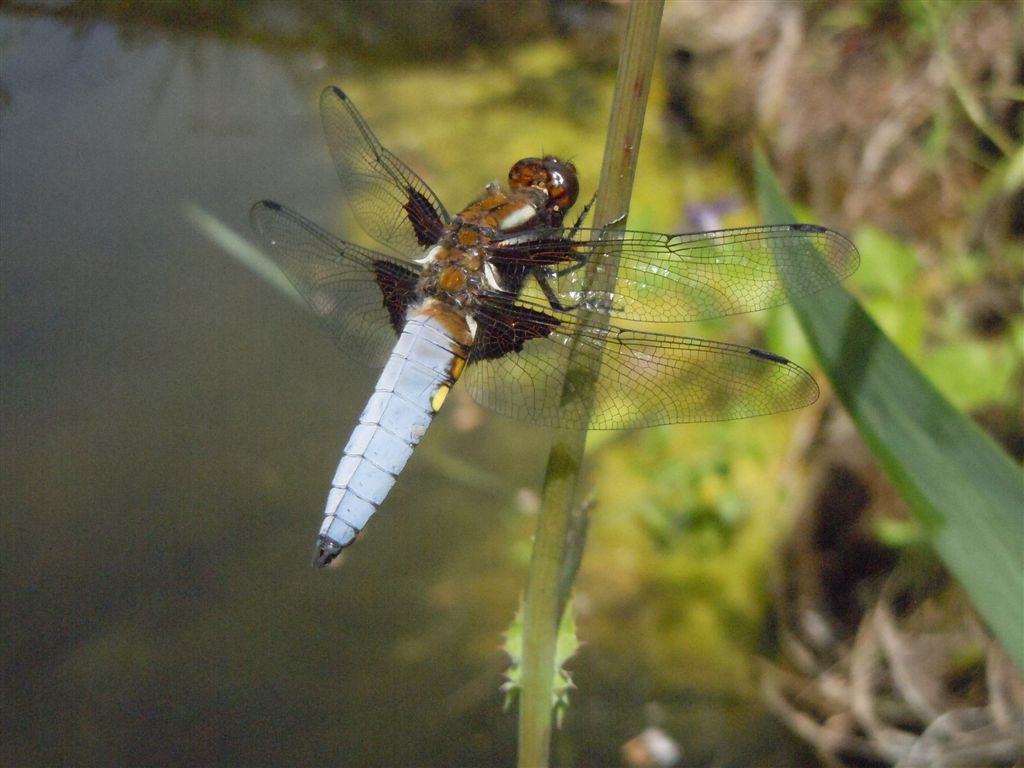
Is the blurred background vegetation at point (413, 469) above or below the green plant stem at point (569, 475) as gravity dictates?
above

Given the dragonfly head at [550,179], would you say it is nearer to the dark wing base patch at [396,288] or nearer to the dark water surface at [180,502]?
the dark wing base patch at [396,288]

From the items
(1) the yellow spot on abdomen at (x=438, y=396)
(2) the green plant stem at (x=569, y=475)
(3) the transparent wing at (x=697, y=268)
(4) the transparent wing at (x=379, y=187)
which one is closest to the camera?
(2) the green plant stem at (x=569, y=475)

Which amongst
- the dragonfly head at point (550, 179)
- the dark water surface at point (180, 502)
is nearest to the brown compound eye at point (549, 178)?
the dragonfly head at point (550, 179)

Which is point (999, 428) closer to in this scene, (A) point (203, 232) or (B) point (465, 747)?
(B) point (465, 747)

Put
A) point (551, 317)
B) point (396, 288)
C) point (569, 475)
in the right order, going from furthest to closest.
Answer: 1. point (396, 288)
2. point (551, 317)
3. point (569, 475)

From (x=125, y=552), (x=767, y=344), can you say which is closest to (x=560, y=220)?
(x=767, y=344)

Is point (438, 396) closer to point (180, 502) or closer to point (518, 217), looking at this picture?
point (518, 217)

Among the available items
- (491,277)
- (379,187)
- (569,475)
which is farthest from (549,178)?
(569,475)

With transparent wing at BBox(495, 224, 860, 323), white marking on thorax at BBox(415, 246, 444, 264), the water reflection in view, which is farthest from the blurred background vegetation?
white marking on thorax at BBox(415, 246, 444, 264)
